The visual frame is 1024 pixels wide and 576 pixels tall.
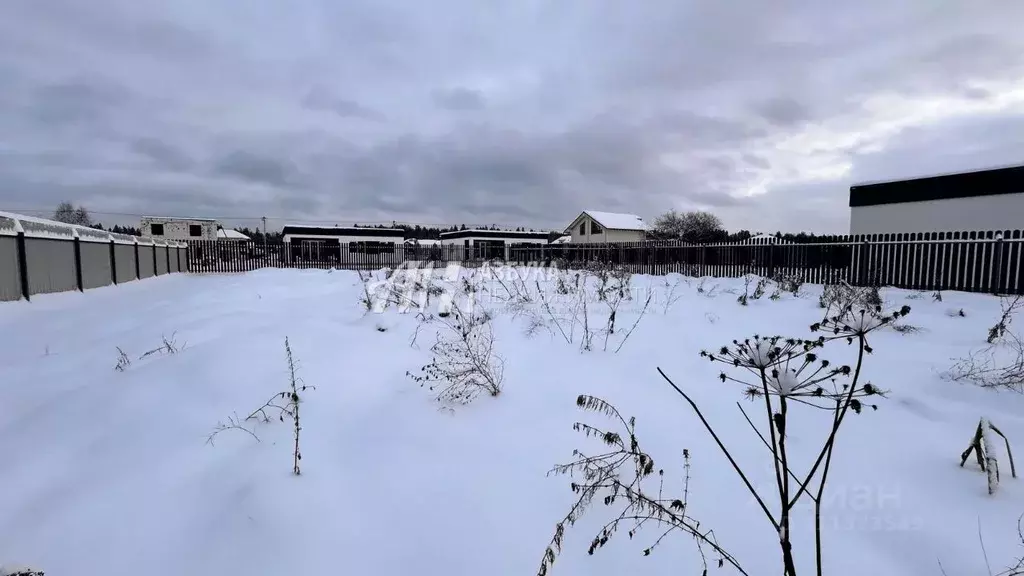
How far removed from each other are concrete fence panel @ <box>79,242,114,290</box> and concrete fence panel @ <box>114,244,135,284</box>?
526 mm

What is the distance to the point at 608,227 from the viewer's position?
35.5 metres

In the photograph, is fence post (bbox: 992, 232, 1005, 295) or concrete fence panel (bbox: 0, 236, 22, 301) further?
concrete fence panel (bbox: 0, 236, 22, 301)

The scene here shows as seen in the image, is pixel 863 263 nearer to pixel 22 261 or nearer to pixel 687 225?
pixel 22 261

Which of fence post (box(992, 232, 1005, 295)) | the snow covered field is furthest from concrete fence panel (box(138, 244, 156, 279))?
fence post (box(992, 232, 1005, 295))

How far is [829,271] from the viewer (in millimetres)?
10086

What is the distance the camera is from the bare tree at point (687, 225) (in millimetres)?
35188

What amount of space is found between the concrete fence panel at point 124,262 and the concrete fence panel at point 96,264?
0.53m

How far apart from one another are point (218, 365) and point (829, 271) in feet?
37.5

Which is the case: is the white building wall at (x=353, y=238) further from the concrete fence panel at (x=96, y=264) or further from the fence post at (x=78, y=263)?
Result: the fence post at (x=78, y=263)

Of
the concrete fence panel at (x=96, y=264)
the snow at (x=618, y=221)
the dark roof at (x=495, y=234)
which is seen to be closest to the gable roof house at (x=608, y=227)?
the snow at (x=618, y=221)

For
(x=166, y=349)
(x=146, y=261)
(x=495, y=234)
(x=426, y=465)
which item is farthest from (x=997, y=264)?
(x=495, y=234)

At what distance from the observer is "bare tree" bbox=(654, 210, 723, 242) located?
3519 cm

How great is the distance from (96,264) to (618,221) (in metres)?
32.4

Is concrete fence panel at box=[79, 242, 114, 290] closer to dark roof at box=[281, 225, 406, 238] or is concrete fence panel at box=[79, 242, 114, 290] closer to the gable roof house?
the gable roof house
